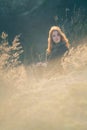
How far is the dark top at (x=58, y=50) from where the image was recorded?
7.86m

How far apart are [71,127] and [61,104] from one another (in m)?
0.93

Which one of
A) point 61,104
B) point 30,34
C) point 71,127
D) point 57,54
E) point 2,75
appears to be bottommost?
point 71,127

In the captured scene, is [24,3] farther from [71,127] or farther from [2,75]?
[71,127]

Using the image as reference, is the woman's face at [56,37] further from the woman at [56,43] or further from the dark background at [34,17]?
the dark background at [34,17]

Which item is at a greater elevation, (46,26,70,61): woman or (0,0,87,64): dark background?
(0,0,87,64): dark background

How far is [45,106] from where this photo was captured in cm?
554

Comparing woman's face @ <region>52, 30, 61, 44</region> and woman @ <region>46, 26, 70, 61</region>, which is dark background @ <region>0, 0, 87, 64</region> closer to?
woman @ <region>46, 26, 70, 61</region>

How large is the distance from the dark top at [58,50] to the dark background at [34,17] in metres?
2.12

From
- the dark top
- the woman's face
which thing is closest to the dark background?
the dark top

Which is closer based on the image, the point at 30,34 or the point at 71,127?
the point at 71,127

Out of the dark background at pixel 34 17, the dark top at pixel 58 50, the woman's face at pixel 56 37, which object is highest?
the dark background at pixel 34 17

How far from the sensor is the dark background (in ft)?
33.9

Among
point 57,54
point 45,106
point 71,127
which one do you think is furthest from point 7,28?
point 71,127

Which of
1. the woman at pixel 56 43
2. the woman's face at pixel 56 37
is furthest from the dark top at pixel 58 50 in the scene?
the woman's face at pixel 56 37
